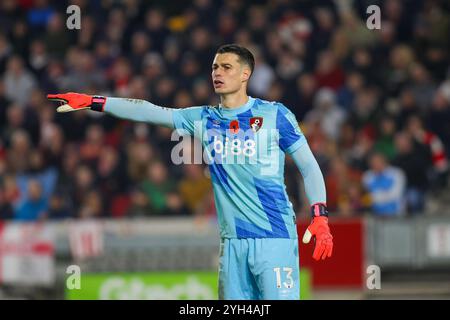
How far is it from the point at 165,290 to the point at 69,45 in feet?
21.6

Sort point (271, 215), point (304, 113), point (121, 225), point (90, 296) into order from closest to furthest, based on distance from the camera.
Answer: point (271, 215)
point (90, 296)
point (121, 225)
point (304, 113)

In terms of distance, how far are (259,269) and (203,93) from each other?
937cm

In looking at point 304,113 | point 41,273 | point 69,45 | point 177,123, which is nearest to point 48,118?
point 69,45

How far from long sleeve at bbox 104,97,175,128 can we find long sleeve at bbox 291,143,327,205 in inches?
36.8

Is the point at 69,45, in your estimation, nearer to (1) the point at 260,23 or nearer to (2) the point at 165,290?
(1) the point at 260,23

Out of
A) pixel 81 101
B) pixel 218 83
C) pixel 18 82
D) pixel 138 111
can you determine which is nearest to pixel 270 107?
pixel 218 83

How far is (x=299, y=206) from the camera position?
16.0m

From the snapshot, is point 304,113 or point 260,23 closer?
point 304,113

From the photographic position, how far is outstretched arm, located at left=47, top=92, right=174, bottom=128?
8.04 meters

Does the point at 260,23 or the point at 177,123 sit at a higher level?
the point at 260,23

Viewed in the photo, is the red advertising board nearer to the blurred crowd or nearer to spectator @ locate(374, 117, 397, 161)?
the blurred crowd

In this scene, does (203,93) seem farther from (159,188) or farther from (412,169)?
(412,169)

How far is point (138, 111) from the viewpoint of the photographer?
803cm

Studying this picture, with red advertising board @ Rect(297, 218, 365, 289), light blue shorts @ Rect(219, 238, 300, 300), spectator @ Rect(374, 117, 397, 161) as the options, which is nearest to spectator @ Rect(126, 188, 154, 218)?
red advertising board @ Rect(297, 218, 365, 289)
